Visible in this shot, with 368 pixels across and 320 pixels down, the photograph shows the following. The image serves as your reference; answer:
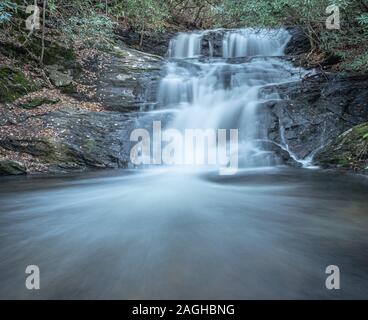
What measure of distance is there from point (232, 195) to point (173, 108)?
525cm

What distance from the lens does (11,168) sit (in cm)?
710

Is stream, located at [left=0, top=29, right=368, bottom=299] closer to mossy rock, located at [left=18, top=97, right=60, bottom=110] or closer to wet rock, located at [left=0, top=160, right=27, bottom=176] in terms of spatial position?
wet rock, located at [left=0, top=160, right=27, bottom=176]

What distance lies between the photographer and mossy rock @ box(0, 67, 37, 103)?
8555 millimetres

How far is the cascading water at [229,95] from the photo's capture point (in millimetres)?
8609

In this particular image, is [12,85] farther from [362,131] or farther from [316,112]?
[362,131]

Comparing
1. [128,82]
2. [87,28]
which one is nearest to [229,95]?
[128,82]

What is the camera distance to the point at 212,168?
795 cm

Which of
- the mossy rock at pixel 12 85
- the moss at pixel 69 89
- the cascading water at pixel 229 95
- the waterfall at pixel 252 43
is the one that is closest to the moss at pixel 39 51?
the mossy rock at pixel 12 85

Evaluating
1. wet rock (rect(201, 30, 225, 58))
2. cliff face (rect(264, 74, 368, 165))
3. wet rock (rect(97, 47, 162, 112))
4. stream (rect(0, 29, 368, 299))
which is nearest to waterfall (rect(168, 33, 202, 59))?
wet rock (rect(201, 30, 225, 58))

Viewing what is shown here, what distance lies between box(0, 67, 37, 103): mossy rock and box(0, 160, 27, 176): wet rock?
6.91 ft

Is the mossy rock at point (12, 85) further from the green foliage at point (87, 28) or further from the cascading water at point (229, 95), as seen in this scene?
the cascading water at point (229, 95)
